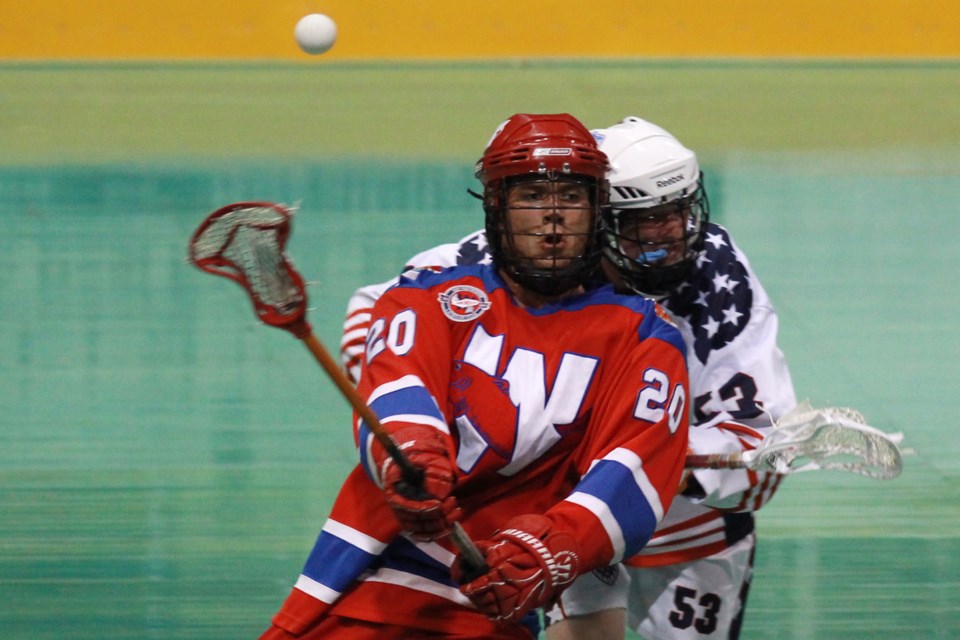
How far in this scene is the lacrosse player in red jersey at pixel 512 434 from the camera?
241 cm

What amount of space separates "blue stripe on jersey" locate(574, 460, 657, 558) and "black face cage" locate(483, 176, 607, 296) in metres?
0.37

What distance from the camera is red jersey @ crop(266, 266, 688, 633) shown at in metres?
2.47

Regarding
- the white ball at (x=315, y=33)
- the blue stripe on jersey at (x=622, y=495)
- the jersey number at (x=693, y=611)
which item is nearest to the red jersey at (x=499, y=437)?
the blue stripe on jersey at (x=622, y=495)

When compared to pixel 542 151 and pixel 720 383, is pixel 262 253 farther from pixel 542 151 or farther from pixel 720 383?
pixel 720 383

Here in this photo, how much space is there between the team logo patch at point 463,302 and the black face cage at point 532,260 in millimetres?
88

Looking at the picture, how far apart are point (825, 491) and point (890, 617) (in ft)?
2.82

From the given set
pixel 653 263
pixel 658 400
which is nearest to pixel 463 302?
pixel 658 400

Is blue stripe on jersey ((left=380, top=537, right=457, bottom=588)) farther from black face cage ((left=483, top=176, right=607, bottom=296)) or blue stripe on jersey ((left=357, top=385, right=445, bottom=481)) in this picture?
black face cage ((left=483, top=176, right=607, bottom=296))

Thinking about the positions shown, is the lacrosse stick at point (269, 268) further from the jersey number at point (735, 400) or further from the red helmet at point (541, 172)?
the jersey number at point (735, 400)

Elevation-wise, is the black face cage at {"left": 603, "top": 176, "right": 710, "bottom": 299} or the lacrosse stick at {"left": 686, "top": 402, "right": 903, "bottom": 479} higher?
the black face cage at {"left": 603, "top": 176, "right": 710, "bottom": 299}

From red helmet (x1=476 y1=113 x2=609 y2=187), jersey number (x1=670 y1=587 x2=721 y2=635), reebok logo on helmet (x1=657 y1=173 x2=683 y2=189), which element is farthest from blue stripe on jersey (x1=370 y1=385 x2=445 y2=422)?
jersey number (x1=670 y1=587 x2=721 y2=635)

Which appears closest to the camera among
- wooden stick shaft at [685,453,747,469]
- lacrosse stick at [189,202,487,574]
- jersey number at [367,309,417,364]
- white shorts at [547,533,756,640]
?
lacrosse stick at [189,202,487,574]

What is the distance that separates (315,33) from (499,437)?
6.49m

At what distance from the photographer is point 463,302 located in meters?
2.62
